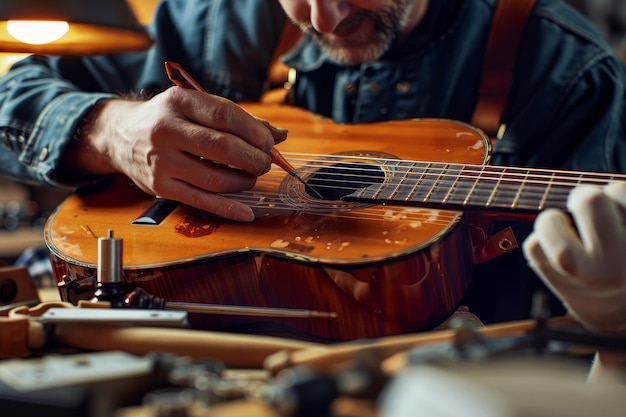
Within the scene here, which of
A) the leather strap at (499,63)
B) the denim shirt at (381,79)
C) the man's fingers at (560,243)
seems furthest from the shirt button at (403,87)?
the man's fingers at (560,243)

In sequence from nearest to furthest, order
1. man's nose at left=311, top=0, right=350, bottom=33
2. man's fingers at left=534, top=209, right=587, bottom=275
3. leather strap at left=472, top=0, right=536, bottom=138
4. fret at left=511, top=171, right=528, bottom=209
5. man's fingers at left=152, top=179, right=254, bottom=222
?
man's fingers at left=534, top=209, right=587, bottom=275 → fret at left=511, top=171, right=528, bottom=209 → man's fingers at left=152, top=179, right=254, bottom=222 → man's nose at left=311, top=0, right=350, bottom=33 → leather strap at left=472, top=0, right=536, bottom=138

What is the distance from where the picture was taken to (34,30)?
3.11 feet

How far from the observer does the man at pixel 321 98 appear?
2.98ft

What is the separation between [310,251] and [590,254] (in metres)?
0.30

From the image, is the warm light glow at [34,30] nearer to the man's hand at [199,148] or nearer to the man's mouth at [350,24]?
the man's hand at [199,148]

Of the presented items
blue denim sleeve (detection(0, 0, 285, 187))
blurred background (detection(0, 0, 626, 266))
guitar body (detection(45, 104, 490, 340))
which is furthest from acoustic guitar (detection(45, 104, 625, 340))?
blurred background (detection(0, 0, 626, 266))

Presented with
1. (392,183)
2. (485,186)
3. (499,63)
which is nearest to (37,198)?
(499,63)

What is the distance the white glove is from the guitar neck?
0.35 ft

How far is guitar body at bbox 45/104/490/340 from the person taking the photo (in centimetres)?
74

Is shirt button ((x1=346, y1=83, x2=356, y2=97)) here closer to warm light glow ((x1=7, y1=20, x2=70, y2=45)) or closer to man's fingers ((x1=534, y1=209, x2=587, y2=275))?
warm light glow ((x1=7, y1=20, x2=70, y2=45))

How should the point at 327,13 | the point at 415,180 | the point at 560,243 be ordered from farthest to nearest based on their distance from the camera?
the point at 327,13 < the point at 415,180 < the point at 560,243

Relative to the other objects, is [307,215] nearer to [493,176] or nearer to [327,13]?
[493,176]

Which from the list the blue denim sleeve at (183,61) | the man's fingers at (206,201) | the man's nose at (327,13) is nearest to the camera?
the man's fingers at (206,201)

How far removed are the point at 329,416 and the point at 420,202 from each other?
1.31 feet
